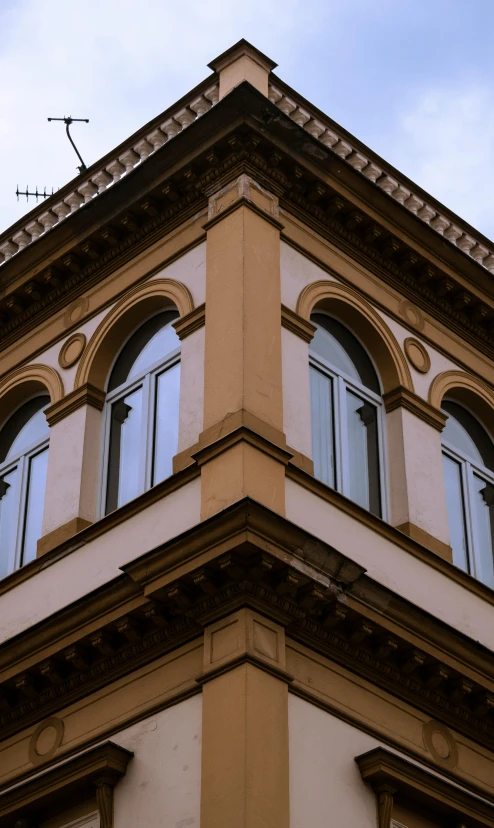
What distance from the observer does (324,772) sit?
12.6m

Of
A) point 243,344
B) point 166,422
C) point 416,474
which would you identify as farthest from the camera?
point 416,474

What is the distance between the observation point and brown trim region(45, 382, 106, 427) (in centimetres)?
1636

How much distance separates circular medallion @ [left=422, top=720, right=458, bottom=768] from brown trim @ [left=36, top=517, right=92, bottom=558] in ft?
12.9

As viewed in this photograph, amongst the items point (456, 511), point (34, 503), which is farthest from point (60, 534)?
point (456, 511)

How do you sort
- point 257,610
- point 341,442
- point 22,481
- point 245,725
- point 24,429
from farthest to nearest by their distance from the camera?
point 24,429 < point 22,481 < point 341,442 < point 257,610 < point 245,725

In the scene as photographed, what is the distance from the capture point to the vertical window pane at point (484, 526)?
16.7 metres

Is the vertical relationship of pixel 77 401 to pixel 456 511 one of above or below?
above

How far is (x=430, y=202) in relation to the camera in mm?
18547

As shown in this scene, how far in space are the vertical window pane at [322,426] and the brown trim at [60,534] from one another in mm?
2415

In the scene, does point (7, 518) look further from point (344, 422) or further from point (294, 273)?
point (294, 273)

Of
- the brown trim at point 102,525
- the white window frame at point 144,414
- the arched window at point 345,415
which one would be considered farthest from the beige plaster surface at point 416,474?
the brown trim at point 102,525

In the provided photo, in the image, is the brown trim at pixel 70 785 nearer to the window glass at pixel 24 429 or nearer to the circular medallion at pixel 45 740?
the circular medallion at pixel 45 740

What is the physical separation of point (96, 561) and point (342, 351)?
3.83 metres

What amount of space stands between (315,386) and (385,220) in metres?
2.53
